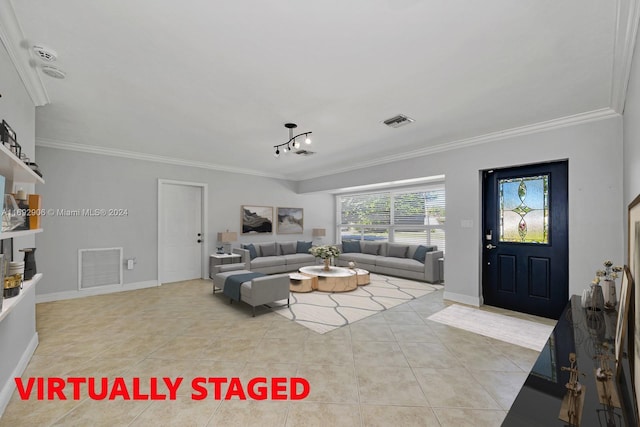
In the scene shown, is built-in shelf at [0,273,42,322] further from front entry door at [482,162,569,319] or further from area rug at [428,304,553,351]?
front entry door at [482,162,569,319]

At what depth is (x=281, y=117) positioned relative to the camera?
11.4 ft

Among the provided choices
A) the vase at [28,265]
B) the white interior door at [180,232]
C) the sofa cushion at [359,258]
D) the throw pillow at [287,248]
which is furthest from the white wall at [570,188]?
the vase at [28,265]

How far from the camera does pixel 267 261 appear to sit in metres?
6.55

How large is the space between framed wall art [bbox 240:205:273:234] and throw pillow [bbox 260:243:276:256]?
446 mm

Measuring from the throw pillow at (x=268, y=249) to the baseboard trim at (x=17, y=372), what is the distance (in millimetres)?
Answer: 4370

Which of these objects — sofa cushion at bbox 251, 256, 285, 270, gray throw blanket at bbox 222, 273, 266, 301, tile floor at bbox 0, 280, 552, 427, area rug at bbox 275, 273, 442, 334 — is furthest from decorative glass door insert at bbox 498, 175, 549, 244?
sofa cushion at bbox 251, 256, 285, 270

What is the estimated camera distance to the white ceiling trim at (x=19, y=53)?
1.80 meters

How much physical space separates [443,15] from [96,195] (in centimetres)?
573

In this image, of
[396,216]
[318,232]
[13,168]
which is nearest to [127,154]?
[13,168]

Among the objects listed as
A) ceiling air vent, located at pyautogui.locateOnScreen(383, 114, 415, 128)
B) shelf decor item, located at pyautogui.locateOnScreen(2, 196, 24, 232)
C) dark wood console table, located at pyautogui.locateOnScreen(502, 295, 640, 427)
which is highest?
ceiling air vent, located at pyautogui.locateOnScreen(383, 114, 415, 128)

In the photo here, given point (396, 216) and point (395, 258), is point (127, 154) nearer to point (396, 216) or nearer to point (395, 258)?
point (395, 258)

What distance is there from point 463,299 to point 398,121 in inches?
115

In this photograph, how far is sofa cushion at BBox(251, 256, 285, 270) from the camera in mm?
6417

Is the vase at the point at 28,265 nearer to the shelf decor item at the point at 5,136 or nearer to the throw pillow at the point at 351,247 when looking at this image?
the shelf decor item at the point at 5,136
